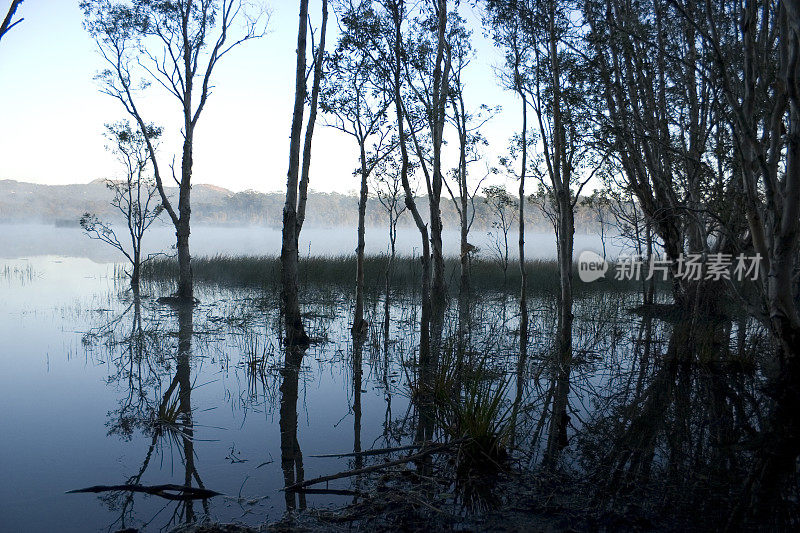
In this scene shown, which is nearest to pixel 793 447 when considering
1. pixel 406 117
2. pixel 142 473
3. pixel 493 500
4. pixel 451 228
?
Answer: pixel 493 500

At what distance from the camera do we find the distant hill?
10925 cm

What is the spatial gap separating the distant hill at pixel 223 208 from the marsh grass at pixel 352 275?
261ft

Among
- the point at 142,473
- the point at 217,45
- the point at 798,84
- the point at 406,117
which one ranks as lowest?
the point at 142,473

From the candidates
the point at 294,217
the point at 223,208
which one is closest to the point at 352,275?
the point at 294,217

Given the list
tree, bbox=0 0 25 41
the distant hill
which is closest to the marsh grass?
tree, bbox=0 0 25 41

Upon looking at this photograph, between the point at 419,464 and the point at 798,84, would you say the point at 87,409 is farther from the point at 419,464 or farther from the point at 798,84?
the point at 798,84

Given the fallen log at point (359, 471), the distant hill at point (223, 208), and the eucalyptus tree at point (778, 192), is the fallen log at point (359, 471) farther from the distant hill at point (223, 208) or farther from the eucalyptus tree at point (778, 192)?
the distant hill at point (223, 208)

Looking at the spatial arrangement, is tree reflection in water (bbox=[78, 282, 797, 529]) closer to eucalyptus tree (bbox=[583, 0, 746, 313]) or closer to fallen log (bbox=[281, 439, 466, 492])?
fallen log (bbox=[281, 439, 466, 492])

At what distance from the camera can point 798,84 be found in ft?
19.8

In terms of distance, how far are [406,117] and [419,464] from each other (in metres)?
8.65

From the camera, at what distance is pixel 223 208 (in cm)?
12569

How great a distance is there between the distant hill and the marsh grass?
3130 inches

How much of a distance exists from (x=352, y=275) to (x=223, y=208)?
115524 mm

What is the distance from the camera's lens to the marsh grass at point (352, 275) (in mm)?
17047
